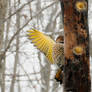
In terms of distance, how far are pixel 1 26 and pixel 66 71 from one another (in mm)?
2782

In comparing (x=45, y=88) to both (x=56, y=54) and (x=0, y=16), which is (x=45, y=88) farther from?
(x=56, y=54)

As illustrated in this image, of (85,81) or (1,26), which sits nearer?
(85,81)

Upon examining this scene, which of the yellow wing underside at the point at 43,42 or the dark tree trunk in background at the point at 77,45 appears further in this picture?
the yellow wing underside at the point at 43,42

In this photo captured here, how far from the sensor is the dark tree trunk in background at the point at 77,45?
190 cm

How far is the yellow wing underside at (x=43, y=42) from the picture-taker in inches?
109

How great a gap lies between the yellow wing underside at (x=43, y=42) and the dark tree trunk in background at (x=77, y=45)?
84cm

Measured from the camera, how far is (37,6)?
379 inches

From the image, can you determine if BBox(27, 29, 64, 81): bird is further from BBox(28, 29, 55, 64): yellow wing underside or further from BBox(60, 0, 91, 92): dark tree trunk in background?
BBox(60, 0, 91, 92): dark tree trunk in background

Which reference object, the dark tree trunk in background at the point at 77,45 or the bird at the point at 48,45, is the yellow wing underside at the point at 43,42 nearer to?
the bird at the point at 48,45

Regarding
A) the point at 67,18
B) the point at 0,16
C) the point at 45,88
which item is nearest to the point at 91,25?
the point at 45,88

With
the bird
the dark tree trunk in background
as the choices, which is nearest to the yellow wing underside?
the bird

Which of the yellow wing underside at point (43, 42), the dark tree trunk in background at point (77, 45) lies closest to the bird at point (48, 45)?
the yellow wing underside at point (43, 42)

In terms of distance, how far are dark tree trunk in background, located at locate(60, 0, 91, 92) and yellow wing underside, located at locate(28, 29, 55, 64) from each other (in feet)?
2.74

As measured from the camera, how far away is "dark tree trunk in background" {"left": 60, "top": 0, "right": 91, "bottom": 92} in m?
1.90
